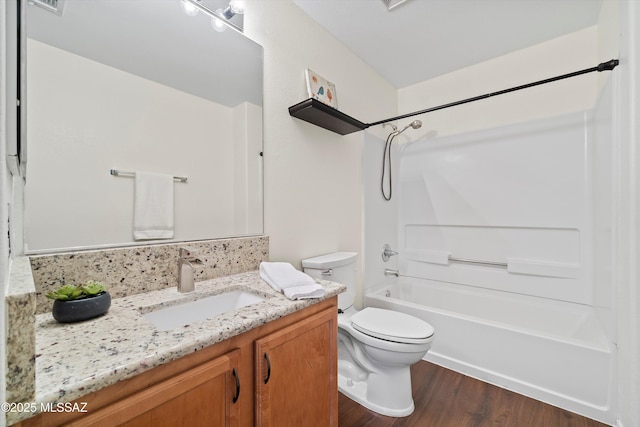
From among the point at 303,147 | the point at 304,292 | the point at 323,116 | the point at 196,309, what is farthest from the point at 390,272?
the point at 196,309

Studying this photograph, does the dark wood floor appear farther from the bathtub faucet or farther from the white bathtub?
the bathtub faucet

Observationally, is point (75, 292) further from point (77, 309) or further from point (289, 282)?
point (289, 282)

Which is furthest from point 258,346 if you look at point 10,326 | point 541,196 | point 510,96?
point 510,96

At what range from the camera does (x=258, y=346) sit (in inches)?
31.0

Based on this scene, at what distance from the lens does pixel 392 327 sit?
1.50m

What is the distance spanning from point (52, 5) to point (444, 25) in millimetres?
2176

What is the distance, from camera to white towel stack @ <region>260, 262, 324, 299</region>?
976 millimetres

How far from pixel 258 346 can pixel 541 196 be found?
8.03 ft

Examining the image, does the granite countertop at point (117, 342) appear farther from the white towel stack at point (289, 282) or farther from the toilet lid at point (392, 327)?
the toilet lid at point (392, 327)

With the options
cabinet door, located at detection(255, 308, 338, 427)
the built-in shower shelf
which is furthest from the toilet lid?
the built-in shower shelf

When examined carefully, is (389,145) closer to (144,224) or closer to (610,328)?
(610,328)

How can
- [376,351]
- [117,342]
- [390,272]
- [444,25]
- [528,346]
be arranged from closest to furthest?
Result: [117,342] < [376,351] < [528,346] < [444,25] < [390,272]

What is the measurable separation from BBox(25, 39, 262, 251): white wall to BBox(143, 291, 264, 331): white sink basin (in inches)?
12.3

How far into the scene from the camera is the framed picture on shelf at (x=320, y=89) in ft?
5.56
